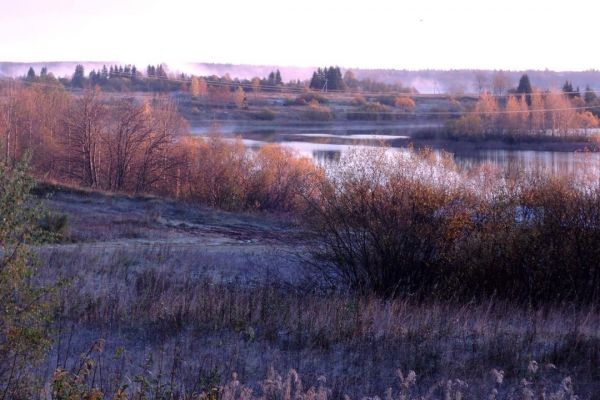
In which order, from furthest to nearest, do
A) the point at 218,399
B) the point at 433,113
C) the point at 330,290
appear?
the point at 433,113, the point at 330,290, the point at 218,399

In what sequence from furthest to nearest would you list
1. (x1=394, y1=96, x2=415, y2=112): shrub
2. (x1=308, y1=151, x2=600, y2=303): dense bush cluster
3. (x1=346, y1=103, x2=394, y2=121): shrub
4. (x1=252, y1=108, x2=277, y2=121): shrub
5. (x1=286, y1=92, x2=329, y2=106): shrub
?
(x1=286, y1=92, x2=329, y2=106): shrub < (x1=252, y1=108, x2=277, y2=121): shrub < (x1=394, y1=96, x2=415, y2=112): shrub < (x1=346, y1=103, x2=394, y2=121): shrub < (x1=308, y1=151, x2=600, y2=303): dense bush cluster

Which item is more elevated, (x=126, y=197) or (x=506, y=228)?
(x=506, y=228)

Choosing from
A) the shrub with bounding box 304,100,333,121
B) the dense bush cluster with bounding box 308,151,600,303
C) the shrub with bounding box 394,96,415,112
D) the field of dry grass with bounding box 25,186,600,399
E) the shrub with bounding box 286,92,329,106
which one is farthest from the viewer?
the shrub with bounding box 286,92,329,106

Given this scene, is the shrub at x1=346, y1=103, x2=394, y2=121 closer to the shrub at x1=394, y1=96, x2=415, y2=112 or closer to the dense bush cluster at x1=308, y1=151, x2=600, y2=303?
the shrub at x1=394, y1=96, x2=415, y2=112

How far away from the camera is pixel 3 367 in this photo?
5328 mm

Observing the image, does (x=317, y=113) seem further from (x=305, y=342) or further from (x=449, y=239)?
(x=305, y=342)

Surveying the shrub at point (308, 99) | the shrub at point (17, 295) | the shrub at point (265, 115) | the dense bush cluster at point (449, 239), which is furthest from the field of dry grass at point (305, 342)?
the shrub at point (308, 99)

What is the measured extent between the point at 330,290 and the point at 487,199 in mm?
3501

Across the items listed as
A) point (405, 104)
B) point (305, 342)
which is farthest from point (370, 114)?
point (305, 342)

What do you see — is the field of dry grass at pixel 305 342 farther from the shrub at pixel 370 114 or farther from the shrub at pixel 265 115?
the shrub at pixel 265 115

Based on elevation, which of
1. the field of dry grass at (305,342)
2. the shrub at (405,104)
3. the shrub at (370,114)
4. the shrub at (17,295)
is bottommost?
the field of dry grass at (305,342)

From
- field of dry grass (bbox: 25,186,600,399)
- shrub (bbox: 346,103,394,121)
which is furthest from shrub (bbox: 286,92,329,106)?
field of dry grass (bbox: 25,186,600,399)

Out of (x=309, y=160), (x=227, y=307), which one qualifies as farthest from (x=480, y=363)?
(x=309, y=160)

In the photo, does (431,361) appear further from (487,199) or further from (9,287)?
(487,199)
